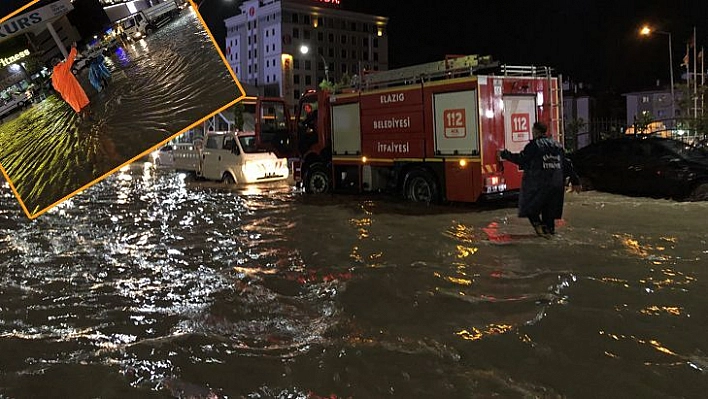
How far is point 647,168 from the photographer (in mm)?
13250

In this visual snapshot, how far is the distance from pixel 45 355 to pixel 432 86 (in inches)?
366

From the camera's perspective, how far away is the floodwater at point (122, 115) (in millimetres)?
2381

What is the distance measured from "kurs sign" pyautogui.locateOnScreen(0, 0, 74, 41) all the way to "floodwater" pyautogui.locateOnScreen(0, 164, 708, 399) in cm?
235

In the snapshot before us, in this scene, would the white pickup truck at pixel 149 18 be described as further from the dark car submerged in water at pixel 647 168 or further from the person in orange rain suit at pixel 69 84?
the dark car submerged in water at pixel 647 168

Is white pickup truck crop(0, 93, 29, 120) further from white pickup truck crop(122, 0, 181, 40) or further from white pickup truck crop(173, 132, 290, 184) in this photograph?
white pickup truck crop(173, 132, 290, 184)

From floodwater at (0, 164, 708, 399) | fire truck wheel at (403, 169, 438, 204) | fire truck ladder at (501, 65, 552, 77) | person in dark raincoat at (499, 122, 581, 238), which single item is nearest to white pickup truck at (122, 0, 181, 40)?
floodwater at (0, 164, 708, 399)

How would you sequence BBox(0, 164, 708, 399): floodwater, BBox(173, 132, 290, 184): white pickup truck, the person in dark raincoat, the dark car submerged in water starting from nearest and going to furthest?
1. BBox(0, 164, 708, 399): floodwater
2. the person in dark raincoat
3. the dark car submerged in water
4. BBox(173, 132, 290, 184): white pickup truck

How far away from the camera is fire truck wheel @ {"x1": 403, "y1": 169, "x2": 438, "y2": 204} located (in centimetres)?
1283

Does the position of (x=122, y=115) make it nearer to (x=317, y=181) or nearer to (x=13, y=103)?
(x=13, y=103)

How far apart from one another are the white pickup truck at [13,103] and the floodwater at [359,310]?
2.10 metres

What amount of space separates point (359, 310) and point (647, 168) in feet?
32.3

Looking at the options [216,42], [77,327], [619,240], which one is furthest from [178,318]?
Result: [619,240]

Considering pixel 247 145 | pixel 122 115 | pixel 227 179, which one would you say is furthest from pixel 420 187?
pixel 122 115

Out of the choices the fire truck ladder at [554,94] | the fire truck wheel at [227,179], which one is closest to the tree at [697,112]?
the fire truck ladder at [554,94]
